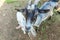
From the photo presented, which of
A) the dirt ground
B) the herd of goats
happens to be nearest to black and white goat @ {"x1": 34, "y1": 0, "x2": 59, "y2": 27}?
the herd of goats

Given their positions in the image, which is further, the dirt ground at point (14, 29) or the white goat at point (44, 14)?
the dirt ground at point (14, 29)

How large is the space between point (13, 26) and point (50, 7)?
643mm

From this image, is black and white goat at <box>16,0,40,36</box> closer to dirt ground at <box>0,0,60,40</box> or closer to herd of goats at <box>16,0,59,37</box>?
herd of goats at <box>16,0,59,37</box>

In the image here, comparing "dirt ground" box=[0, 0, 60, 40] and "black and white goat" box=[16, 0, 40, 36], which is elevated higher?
"black and white goat" box=[16, 0, 40, 36]

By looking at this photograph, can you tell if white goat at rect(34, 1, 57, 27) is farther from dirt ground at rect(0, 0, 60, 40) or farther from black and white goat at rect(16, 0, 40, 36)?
dirt ground at rect(0, 0, 60, 40)

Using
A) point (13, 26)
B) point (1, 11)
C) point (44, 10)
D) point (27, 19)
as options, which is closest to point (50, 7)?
point (44, 10)

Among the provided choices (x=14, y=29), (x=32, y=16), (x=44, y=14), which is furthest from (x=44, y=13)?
(x=14, y=29)

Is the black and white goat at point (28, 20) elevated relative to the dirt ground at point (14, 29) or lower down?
elevated

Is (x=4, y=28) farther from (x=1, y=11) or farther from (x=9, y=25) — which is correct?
(x=1, y=11)

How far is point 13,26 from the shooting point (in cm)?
276

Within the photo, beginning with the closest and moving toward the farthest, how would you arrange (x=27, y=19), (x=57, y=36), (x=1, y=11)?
(x=27, y=19) < (x=57, y=36) < (x=1, y=11)

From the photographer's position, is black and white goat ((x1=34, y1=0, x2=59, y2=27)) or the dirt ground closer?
black and white goat ((x1=34, y1=0, x2=59, y2=27))

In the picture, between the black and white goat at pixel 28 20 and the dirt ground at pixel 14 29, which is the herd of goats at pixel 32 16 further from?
the dirt ground at pixel 14 29

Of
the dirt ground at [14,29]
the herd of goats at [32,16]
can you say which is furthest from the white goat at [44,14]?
the dirt ground at [14,29]
